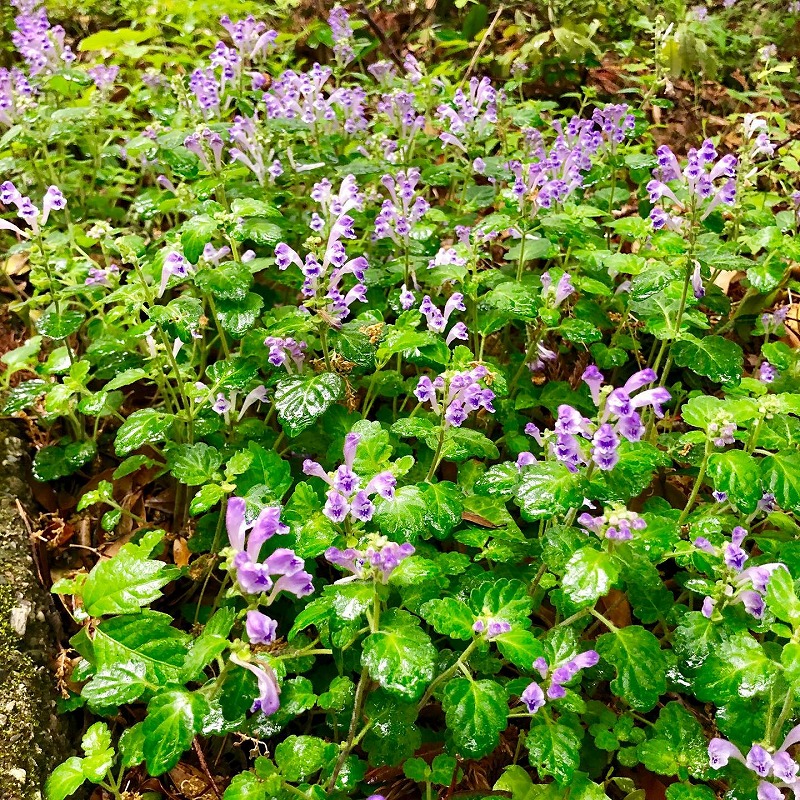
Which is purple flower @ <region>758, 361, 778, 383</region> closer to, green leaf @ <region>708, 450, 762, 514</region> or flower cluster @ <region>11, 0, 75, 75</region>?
green leaf @ <region>708, 450, 762, 514</region>

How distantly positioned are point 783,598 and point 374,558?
3.74ft

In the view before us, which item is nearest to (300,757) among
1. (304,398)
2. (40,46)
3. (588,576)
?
(588,576)

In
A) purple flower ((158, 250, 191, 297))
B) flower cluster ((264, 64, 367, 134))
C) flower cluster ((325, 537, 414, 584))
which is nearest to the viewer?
flower cluster ((325, 537, 414, 584))

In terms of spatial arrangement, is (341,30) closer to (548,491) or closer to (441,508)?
(441,508)

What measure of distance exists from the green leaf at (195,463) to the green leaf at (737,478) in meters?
1.68

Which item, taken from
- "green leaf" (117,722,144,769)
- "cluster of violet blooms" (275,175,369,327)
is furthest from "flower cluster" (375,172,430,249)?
"green leaf" (117,722,144,769)

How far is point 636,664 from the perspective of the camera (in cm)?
210

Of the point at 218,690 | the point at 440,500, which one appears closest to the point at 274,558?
the point at 218,690

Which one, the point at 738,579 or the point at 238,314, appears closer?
the point at 738,579

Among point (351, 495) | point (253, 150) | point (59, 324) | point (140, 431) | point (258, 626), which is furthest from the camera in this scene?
point (253, 150)

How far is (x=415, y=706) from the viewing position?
85.7 inches

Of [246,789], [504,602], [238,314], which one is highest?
[238,314]

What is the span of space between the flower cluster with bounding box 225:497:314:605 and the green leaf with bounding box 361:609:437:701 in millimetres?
238

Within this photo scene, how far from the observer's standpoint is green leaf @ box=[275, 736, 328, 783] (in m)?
1.98
